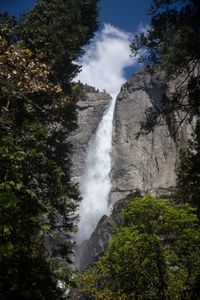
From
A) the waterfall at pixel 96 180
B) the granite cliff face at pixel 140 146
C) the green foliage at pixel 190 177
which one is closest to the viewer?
the green foliage at pixel 190 177

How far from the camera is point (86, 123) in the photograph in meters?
71.9

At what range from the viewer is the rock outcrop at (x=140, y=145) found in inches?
2210

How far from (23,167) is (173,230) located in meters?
5.37

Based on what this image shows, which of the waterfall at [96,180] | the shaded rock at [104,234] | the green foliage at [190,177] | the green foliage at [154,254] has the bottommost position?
the green foliage at [154,254]

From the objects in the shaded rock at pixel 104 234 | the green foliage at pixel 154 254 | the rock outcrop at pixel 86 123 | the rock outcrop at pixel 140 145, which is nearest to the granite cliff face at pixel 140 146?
the rock outcrop at pixel 140 145

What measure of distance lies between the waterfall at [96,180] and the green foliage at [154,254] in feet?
145

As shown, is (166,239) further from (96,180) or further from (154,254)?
(96,180)

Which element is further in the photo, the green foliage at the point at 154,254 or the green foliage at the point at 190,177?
the green foliage at the point at 190,177

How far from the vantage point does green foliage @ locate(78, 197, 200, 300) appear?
13312mm

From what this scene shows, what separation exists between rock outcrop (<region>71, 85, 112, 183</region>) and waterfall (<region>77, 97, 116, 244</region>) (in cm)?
92

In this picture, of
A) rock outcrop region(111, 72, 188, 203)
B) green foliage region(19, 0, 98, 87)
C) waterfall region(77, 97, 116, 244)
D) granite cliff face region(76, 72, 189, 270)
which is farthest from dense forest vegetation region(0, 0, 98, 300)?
waterfall region(77, 97, 116, 244)

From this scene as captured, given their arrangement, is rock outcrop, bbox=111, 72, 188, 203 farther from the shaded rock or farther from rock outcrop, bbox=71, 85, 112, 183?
the shaded rock

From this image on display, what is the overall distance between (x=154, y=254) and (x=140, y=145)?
49830mm

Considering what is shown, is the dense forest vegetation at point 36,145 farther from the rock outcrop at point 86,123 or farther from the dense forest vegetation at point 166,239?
the rock outcrop at point 86,123
